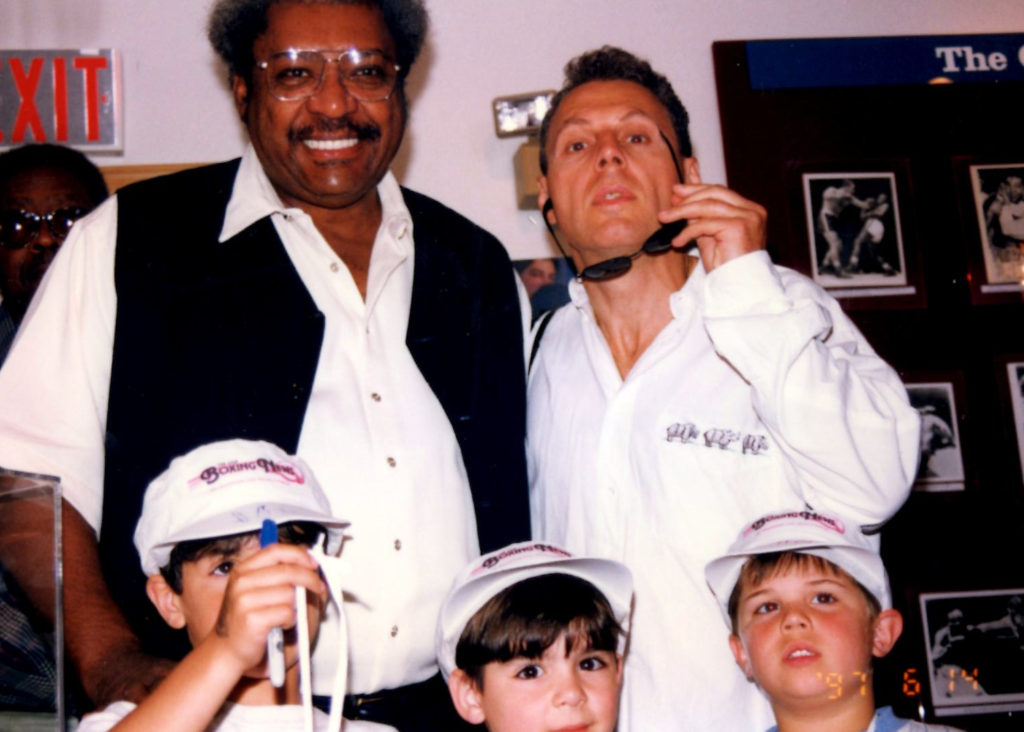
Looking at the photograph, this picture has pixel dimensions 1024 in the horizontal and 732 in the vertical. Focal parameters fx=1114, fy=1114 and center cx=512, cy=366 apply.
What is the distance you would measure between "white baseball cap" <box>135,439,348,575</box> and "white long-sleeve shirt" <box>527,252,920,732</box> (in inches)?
21.2

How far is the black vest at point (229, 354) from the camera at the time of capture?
77.4 inches

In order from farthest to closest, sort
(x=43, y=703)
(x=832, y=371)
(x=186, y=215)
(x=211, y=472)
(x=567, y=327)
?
(x=567, y=327)
(x=186, y=215)
(x=832, y=371)
(x=211, y=472)
(x=43, y=703)

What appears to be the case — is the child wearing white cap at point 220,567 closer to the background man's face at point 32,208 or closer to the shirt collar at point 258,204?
the shirt collar at point 258,204

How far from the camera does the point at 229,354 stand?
2.06 m

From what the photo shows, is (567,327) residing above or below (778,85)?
below

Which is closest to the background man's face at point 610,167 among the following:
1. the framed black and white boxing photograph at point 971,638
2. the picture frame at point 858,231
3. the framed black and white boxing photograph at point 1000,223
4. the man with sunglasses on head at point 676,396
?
the man with sunglasses on head at point 676,396

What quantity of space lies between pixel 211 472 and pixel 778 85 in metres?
2.21

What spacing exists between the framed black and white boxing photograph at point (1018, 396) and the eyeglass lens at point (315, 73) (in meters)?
2.05

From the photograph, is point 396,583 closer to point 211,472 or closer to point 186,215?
point 211,472

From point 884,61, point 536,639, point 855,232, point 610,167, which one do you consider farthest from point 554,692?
point 884,61

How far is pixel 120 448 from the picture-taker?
6.44 feet

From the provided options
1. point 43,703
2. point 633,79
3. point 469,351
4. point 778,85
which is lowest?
point 43,703

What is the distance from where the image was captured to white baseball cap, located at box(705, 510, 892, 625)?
1.81 metres

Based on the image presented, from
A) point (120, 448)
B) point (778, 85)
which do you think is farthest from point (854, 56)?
point (120, 448)
